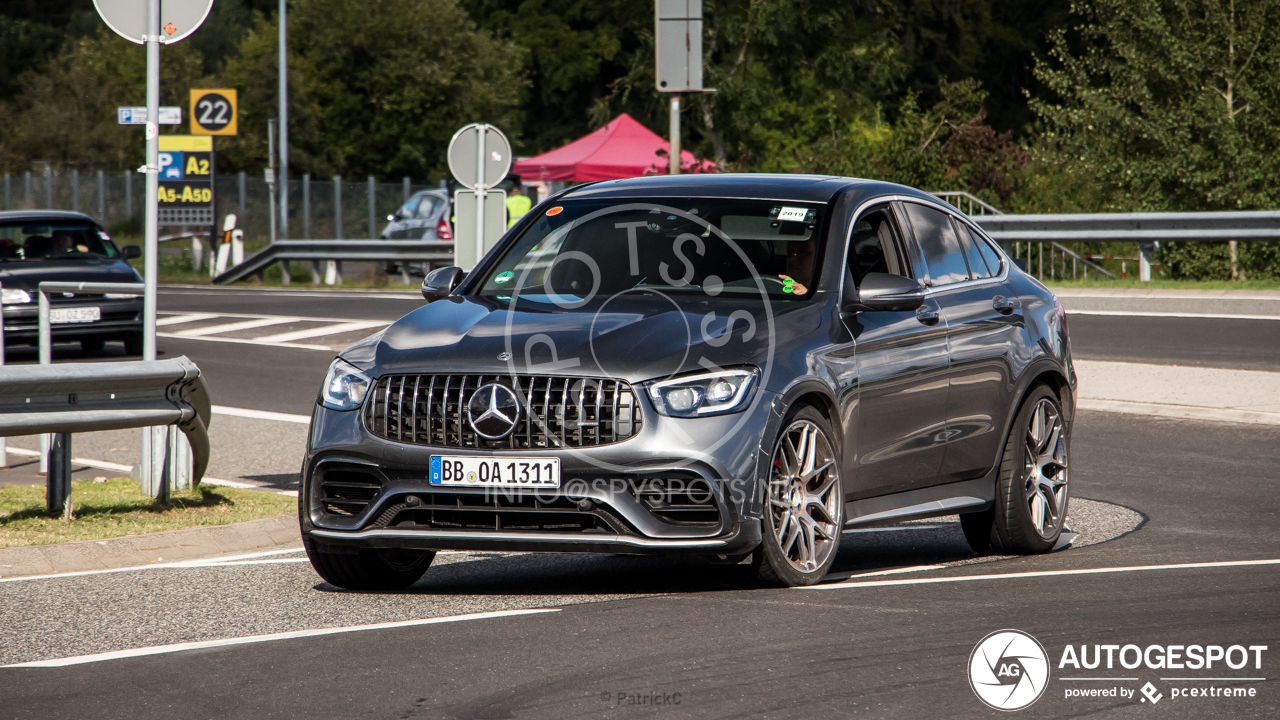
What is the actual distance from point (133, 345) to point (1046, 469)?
14.4 meters

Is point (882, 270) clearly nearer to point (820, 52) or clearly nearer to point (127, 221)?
point (820, 52)

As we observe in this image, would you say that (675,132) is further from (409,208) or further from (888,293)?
(409,208)

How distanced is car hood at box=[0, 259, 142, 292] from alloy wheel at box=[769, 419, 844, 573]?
13909 millimetres

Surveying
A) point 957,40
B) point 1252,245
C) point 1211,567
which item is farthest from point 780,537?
point 957,40

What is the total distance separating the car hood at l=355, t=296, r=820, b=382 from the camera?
677cm

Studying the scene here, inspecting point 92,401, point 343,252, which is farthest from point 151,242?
point 343,252

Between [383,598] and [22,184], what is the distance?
44.3m

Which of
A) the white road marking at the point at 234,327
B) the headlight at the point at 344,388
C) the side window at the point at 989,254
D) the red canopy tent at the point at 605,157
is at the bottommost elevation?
the white road marking at the point at 234,327

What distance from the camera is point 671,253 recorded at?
306 inches

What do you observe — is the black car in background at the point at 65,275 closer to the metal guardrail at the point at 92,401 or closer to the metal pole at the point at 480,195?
the metal pole at the point at 480,195

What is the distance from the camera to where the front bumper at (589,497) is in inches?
262

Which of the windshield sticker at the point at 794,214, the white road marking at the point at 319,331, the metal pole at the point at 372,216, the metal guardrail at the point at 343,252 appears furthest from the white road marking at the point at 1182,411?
the metal pole at the point at 372,216

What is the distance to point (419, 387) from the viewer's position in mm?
6863

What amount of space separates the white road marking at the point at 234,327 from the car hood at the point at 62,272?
7.01 ft
